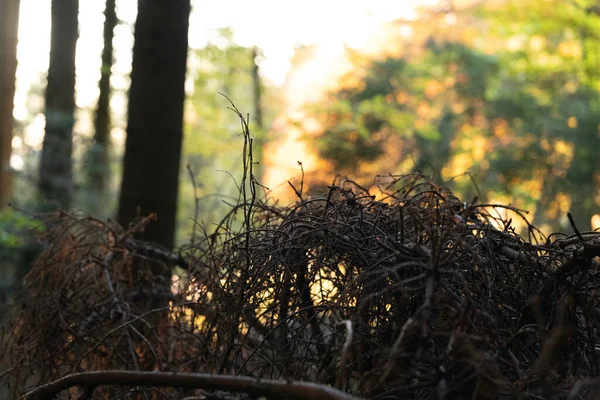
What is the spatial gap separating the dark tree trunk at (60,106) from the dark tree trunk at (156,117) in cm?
407

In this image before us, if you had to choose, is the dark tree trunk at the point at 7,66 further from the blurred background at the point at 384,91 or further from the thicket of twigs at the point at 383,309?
the thicket of twigs at the point at 383,309

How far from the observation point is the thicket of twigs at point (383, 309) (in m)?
1.77

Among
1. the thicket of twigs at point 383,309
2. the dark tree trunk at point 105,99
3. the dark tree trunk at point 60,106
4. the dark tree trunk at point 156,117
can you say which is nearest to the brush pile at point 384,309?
the thicket of twigs at point 383,309

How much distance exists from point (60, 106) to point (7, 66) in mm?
2435

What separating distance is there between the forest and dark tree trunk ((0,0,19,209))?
4 centimetres

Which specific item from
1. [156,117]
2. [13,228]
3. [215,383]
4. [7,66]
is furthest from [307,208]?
[7,66]

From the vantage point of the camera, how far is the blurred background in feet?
49.3

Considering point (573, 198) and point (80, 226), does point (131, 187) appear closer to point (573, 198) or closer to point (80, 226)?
point (80, 226)

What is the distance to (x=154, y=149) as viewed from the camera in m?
5.39

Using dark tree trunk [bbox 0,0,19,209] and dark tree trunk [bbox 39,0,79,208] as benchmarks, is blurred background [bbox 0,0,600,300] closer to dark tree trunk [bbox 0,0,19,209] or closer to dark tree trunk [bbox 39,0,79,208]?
dark tree trunk [bbox 0,0,19,209]

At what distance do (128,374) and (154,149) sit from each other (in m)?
3.56

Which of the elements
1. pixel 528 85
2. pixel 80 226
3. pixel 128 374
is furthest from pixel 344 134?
pixel 128 374

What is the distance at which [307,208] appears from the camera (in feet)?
9.15

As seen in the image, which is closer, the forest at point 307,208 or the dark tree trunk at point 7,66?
the forest at point 307,208
